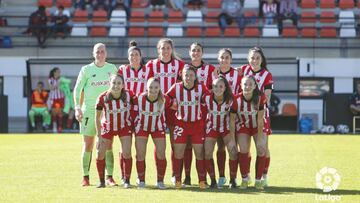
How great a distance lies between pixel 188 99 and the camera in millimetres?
11148

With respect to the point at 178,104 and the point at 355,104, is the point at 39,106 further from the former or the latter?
the point at 178,104

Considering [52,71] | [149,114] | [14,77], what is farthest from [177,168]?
[14,77]

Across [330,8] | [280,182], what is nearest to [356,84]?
[330,8]

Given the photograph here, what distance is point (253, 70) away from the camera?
11.5 meters

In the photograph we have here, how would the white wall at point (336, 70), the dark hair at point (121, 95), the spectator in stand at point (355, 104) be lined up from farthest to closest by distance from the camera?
the white wall at point (336, 70), the spectator in stand at point (355, 104), the dark hair at point (121, 95)

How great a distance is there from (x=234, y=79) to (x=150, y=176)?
208 cm

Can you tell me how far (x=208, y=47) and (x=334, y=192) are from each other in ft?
58.5

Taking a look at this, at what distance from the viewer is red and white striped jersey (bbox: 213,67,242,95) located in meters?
11.5

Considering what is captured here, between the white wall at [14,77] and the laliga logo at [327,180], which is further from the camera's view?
the white wall at [14,77]

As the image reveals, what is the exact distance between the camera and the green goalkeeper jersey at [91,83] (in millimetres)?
11648

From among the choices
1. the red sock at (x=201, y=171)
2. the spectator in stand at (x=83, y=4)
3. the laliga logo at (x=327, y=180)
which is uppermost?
the spectator in stand at (x=83, y=4)

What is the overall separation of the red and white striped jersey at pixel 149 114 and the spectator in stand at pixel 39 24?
1780cm

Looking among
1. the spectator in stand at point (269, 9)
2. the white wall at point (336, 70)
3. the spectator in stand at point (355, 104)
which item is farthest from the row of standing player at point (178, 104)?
the spectator in stand at point (269, 9)

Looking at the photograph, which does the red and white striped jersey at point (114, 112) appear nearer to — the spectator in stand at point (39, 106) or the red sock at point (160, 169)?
the red sock at point (160, 169)
